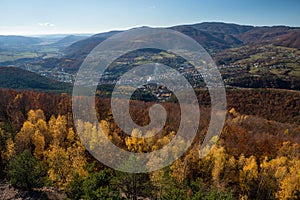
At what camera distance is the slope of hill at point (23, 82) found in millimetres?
126750

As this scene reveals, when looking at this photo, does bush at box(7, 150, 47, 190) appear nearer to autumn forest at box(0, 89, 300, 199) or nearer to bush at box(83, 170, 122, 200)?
autumn forest at box(0, 89, 300, 199)

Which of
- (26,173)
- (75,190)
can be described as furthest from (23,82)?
(75,190)

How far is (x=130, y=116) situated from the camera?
54.5 meters

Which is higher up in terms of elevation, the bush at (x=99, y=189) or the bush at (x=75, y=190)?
the bush at (x=99, y=189)

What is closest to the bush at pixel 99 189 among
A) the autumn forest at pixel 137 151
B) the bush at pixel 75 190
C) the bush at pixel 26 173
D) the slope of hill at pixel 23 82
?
the autumn forest at pixel 137 151

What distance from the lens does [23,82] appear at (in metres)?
133

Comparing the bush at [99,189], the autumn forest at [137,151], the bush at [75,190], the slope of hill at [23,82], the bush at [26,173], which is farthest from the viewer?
the slope of hill at [23,82]

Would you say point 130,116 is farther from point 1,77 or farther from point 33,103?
point 1,77

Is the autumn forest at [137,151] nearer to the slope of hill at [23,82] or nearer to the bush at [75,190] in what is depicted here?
the bush at [75,190]

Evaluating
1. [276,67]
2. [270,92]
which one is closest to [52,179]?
[270,92]

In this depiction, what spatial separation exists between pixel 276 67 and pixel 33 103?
166 metres

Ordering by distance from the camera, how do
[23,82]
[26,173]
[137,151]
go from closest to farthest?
[26,173] < [137,151] < [23,82]

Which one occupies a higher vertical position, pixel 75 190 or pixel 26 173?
pixel 75 190

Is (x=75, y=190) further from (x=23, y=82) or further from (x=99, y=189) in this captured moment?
(x=23, y=82)
